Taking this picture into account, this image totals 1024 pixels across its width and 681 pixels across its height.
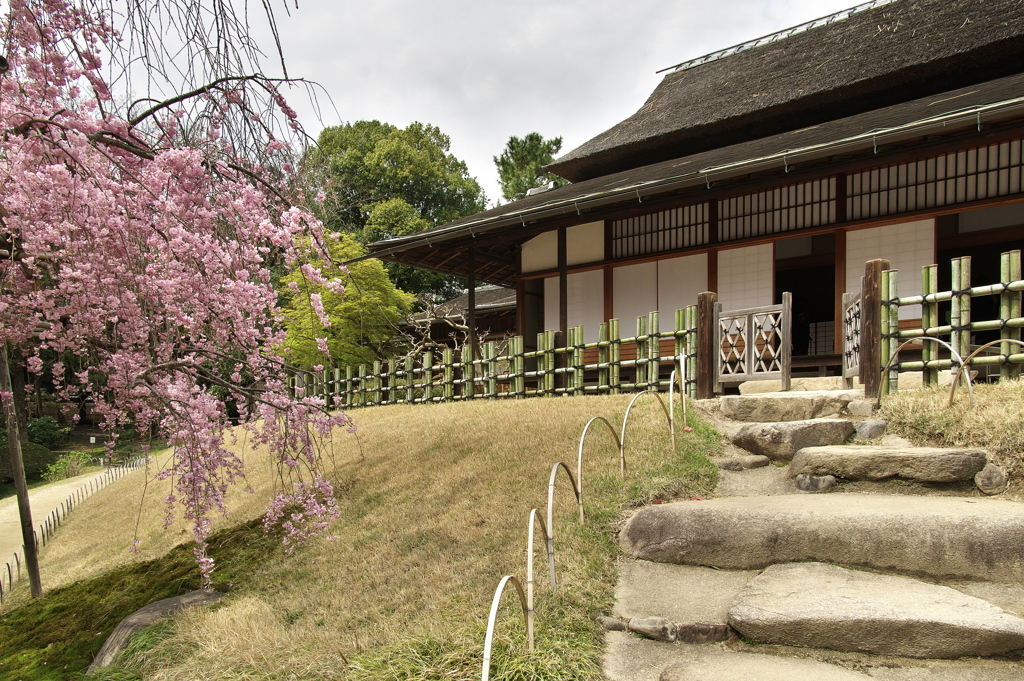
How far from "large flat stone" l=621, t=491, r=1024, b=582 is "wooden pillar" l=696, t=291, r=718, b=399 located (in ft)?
9.65

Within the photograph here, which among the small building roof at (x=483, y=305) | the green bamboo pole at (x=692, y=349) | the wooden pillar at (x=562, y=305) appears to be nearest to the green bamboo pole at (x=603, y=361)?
the wooden pillar at (x=562, y=305)

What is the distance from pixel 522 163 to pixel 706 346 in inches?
978

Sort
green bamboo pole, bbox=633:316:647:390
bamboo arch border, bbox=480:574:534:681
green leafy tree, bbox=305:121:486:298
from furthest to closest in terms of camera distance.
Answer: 1. green leafy tree, bbox=305:121:486:298
2. green bamboo pole, bbox=633:316:647:390
3. bamboo arch border, bbox=480:574:534:681

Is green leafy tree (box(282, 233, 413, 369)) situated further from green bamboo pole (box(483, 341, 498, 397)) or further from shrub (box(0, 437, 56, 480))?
shrub (box(0, 437, 56, 480))

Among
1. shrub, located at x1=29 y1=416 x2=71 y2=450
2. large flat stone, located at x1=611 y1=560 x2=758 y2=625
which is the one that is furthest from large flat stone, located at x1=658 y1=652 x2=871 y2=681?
shrub, located at x1=29 y1=416 x2=71 y2=450

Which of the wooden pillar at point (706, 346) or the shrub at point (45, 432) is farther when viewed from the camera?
the shrub at point (45, 432)

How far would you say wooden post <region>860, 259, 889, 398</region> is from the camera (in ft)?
20.9

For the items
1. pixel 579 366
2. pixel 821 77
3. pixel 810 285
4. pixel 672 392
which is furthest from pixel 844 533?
pixel 810 285

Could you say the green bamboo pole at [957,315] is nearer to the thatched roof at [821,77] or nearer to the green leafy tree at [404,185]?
the thatched roof at [821,77]

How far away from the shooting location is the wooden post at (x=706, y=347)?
785cm

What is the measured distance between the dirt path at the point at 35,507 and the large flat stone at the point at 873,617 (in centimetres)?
1246

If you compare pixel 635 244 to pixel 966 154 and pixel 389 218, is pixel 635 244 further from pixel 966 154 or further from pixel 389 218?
pixel 389 218

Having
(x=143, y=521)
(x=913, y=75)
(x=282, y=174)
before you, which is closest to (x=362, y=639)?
(x=282, y=174)

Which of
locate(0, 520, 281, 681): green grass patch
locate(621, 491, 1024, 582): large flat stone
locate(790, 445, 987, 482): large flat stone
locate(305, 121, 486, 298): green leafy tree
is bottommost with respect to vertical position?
locate(0, 520, 281, 681): green grass patch
